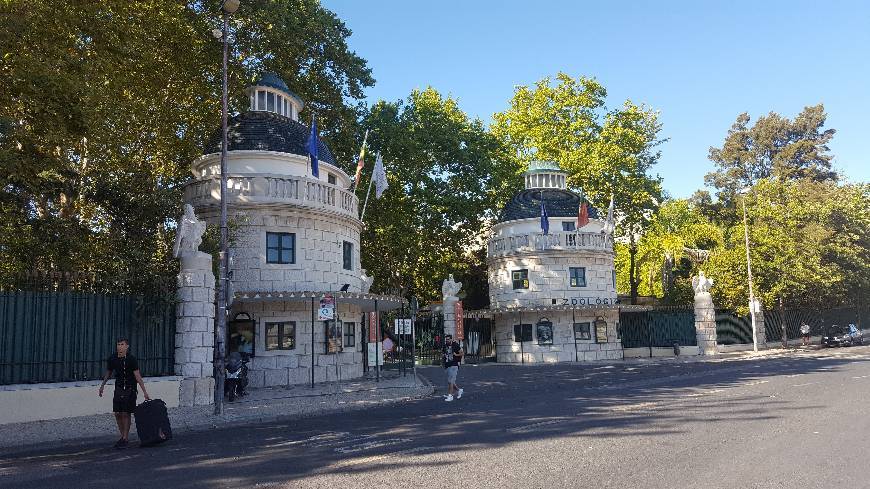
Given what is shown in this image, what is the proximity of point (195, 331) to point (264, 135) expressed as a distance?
37.0ft

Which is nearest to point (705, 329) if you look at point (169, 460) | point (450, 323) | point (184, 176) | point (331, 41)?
point (450, 323)

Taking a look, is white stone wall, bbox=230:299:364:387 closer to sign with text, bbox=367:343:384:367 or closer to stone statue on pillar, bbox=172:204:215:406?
sign with text, bbox=367:343:384:367

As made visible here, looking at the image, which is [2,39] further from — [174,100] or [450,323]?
[450,323]

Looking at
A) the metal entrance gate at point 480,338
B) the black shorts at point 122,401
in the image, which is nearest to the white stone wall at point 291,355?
the black shorts at point 122,401

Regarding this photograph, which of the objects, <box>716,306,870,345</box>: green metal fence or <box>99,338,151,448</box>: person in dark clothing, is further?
<box>716,306,870,345</box>: green metal fence

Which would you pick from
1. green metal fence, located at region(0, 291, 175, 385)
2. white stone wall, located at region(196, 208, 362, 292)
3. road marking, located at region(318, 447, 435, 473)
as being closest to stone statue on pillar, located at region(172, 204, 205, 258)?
green metal fence, located at region(0, 291, 175, 385)

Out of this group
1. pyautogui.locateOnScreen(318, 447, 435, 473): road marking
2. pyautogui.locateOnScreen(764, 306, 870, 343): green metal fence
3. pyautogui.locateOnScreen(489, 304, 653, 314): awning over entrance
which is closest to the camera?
pyautogui.locateOnScreen(318, 447, 435, 473): road marking

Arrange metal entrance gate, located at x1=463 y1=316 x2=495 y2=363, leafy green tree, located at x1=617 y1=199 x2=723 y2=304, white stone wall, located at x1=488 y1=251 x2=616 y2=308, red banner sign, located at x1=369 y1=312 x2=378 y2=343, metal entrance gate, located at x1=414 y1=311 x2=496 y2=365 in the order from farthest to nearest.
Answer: leafy green tree, located at x1=617 y1=199 x2=723 y2=304 < metal entrance gate, located at x1=463 y1=316 x2=495 y2=363 < metal entrance gate, located at x1=414 y1=311 x2=496 y2=365 < white stone wall, located at x1=488 y1=251 x2=616 y2=308 < red banner sign, located at x1=369 y1=312 x2=378 y2=343

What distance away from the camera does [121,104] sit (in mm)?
21031

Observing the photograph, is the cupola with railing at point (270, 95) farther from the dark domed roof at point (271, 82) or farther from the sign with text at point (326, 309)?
the sign with text at point (326, 309)

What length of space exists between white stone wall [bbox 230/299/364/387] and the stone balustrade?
3.90 m

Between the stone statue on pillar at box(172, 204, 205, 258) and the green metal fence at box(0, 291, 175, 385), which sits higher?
the stone statue on pillar at box(172, 204, 205, 258)

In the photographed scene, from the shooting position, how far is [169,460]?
962 centimetres

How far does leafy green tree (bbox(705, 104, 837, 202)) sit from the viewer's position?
226 feet
